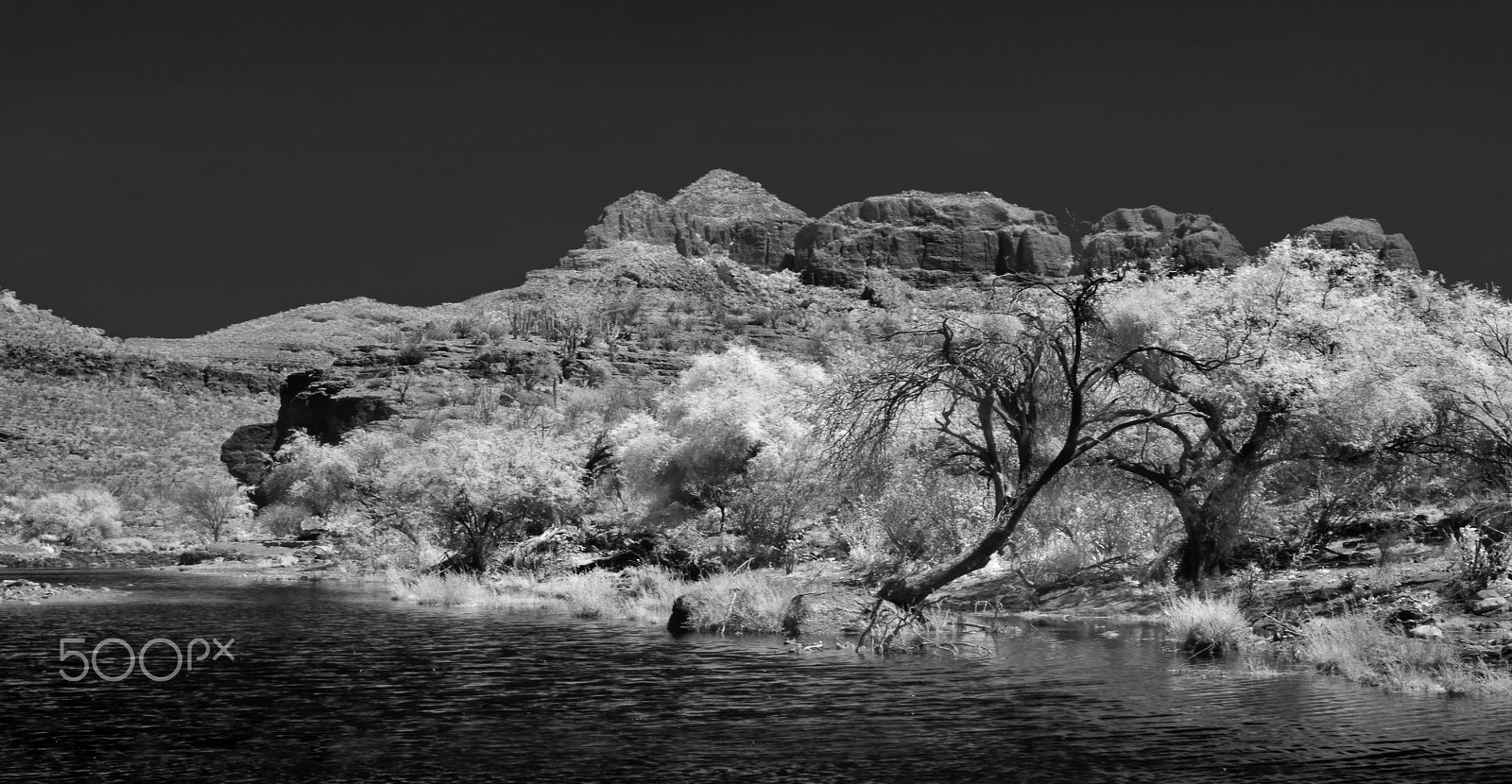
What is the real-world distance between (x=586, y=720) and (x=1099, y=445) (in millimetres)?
16810

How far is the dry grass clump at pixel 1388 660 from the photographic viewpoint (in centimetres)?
1780

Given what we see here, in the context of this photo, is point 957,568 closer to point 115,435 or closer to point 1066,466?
point 1066,466

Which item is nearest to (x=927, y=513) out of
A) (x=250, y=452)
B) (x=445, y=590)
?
(x=445, y=590)

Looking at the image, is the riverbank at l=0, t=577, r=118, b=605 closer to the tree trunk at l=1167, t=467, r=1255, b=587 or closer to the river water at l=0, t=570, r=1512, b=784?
the river water at l=0, t=570, r=1512, b=784

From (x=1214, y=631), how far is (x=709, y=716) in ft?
33.9

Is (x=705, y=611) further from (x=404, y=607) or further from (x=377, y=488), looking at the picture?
(x=377, y=488)

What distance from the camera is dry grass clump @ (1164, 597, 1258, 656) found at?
22.7m

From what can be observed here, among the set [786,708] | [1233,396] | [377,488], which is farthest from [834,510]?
[377,488]

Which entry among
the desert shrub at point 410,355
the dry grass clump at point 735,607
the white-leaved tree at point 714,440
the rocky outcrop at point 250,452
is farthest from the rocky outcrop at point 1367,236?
the dry grass clump at point 735,607

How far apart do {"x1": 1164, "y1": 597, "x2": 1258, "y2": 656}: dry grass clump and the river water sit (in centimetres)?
80

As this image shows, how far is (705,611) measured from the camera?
28.5 m

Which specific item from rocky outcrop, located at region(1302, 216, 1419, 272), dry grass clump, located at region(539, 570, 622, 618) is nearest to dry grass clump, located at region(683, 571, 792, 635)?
dry grass clump, located at region(539, 570, 622, 618)

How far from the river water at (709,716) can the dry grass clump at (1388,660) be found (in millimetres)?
505

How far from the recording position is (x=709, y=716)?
17.0 metres
